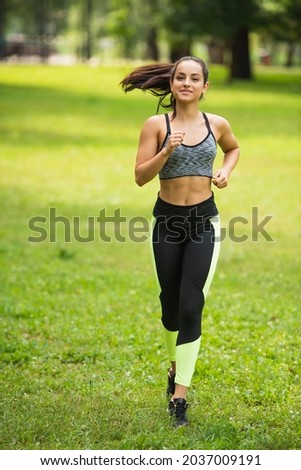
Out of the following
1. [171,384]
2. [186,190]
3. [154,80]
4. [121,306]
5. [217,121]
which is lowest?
[121,306]

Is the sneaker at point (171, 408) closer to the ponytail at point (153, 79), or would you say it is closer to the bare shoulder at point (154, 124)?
the bare shoulder at point (154, 124)

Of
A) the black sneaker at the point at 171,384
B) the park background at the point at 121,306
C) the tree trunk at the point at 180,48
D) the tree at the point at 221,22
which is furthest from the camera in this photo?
the tree trunk at the point at 180,48

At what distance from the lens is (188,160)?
605 centimetres

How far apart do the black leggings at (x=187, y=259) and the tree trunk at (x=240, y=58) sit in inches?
1731

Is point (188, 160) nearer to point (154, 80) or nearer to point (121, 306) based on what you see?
point (154, 80)

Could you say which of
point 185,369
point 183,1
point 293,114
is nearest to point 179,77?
point 185,369

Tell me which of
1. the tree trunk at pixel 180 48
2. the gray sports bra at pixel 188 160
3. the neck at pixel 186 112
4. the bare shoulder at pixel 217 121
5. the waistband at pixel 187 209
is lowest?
the tree trunk at pixel 180 48

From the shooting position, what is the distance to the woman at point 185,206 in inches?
237

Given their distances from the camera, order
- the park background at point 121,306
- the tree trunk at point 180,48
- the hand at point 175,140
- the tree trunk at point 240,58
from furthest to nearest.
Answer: the tree trunk at point 180,48, the tree trunk at point 240,58, the park background at point 121,306, the hand at point 175,140

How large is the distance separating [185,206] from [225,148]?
0.58 metres

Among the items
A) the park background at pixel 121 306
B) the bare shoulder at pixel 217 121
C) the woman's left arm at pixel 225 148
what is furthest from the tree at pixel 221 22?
the bare shoulder at pixel 217 121

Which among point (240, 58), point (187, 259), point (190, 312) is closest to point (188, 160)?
point (187, 259)

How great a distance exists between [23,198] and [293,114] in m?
17.6

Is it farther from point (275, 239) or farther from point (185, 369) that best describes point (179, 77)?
point (275, 239)
